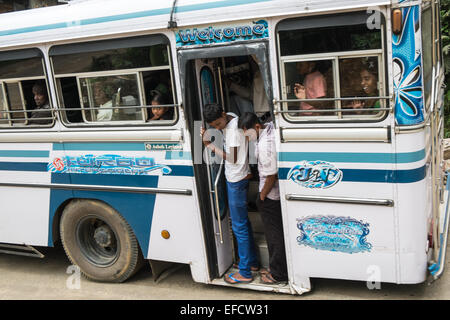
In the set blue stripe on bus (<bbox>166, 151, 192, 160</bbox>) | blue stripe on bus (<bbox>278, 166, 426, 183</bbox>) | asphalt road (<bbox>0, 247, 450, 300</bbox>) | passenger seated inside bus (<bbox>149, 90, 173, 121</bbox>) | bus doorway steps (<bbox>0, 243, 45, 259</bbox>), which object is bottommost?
asphalt road (<bbox>0, 247, 450, 300</bbox>)

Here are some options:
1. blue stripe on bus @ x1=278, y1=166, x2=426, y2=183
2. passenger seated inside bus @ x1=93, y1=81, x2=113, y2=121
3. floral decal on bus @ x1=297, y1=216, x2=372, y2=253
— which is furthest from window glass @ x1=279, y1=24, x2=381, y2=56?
passenger seated inside bus @ x1=93, y1=81, x2=113, y2=121

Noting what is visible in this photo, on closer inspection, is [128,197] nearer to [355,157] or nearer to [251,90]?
[251,90]

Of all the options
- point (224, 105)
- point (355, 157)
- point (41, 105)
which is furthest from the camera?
point (41, 105)

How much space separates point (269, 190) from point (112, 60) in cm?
186

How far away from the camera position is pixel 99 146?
5129 millimetres

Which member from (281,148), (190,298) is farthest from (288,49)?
(190,298)

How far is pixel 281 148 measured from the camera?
4316 millimetres

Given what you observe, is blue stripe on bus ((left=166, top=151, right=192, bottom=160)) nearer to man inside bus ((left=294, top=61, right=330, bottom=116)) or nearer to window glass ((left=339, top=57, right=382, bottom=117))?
man inside bus ((left=294, top=61, right=330, bottom=116))

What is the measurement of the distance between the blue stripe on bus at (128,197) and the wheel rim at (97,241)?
39cm

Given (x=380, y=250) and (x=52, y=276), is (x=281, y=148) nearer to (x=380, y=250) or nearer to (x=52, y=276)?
(x=380, y=250)

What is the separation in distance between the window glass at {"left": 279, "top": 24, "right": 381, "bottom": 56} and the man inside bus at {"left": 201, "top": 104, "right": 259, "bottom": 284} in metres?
0.86

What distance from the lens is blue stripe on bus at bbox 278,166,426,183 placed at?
12.9 feet

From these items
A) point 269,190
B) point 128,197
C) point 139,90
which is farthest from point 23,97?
point 269,190

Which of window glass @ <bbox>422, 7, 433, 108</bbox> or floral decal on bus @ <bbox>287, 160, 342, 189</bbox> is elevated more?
window glass @ <bbox>422, 7, 433, 108</bbox>
